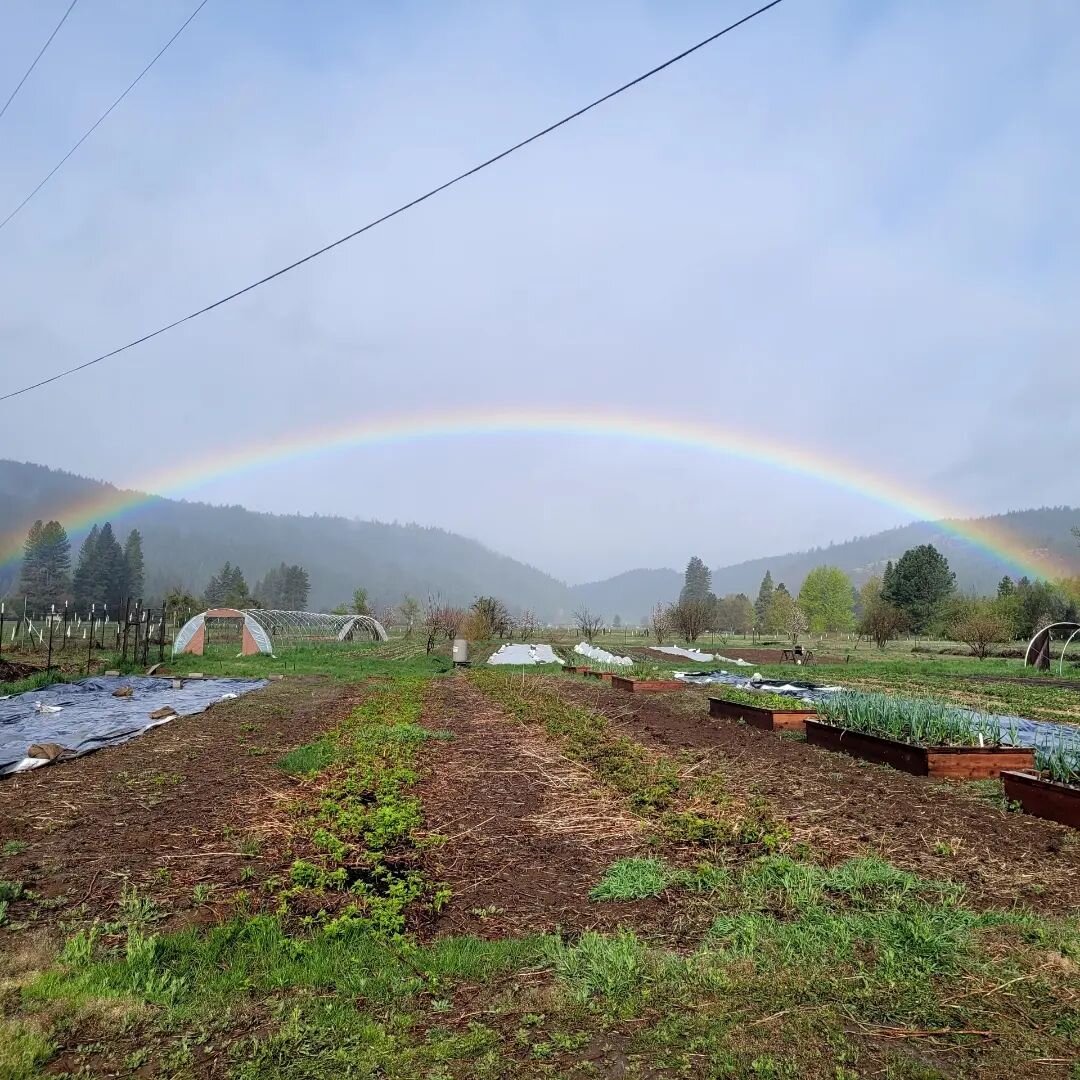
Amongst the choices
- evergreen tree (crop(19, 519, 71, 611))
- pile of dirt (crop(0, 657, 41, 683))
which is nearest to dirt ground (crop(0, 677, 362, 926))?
pile of dirt (crop(0, 657, 41, 683))

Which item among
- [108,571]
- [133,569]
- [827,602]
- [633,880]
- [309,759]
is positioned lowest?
[309,759]

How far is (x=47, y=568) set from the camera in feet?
333

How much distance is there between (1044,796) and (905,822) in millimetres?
1257

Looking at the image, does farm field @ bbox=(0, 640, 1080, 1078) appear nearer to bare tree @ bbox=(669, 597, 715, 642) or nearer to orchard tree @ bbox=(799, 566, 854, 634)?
bare tree @ bbox=(669, 597, 715, 642)

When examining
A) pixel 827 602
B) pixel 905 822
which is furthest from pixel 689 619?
pixel 827 602

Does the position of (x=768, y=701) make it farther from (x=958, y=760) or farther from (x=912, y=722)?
(x=958, y=760)

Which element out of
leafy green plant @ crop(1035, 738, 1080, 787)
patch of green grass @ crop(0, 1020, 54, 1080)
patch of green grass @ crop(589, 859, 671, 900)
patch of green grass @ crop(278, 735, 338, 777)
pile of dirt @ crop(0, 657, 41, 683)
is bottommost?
pile of dirt @ crop(0, 657, 41, 683)

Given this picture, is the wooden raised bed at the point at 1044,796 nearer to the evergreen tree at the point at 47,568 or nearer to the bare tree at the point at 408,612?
the bare tree at the point at 408,612

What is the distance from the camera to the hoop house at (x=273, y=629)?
28453 millimetres

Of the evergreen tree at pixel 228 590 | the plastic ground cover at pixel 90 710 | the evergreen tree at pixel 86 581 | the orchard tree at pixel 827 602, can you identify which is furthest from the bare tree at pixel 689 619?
the evergreen tree at pixel 86 581

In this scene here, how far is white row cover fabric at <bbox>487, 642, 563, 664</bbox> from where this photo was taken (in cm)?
2758

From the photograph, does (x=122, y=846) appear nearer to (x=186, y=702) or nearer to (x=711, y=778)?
(x=711, y=778)

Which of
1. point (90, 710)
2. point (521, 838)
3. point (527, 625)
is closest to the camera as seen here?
point (521, 838)

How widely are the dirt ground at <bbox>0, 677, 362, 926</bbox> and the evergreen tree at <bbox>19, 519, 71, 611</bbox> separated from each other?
341ft
